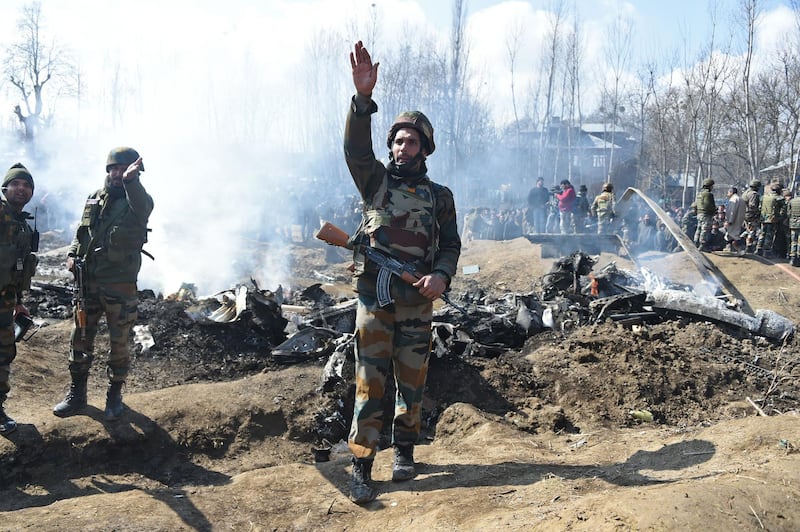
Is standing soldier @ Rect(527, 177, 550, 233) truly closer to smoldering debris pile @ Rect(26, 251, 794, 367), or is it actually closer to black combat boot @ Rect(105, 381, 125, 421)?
smoldering debris pile @ Rect(26, 251, 794, 367)

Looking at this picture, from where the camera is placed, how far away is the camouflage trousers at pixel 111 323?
456cm

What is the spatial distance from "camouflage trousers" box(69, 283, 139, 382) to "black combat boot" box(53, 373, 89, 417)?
0.05m

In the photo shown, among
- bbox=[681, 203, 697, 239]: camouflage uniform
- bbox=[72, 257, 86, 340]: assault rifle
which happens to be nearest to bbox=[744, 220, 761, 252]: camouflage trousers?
bbox=[681, 203, 697, 239]: camouflage uniform

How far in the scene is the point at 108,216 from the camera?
4.58m

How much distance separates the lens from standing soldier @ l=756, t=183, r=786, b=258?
12797 mm

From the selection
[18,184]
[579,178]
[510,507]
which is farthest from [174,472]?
[579,178]

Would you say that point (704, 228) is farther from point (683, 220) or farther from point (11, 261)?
point (11, 261)

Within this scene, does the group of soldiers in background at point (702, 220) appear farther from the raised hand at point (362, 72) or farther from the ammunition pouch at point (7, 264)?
the ammunition pouch at point (7, 264)

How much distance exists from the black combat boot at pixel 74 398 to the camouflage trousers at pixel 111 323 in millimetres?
47

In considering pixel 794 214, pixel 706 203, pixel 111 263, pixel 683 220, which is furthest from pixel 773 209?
pixel 111 263

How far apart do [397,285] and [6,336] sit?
2.93 meters

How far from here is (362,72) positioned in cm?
319

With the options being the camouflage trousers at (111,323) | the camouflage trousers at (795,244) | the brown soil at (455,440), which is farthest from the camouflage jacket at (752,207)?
the camouflage trousers at (111,323)

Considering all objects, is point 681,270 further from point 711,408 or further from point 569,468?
point 569,468
